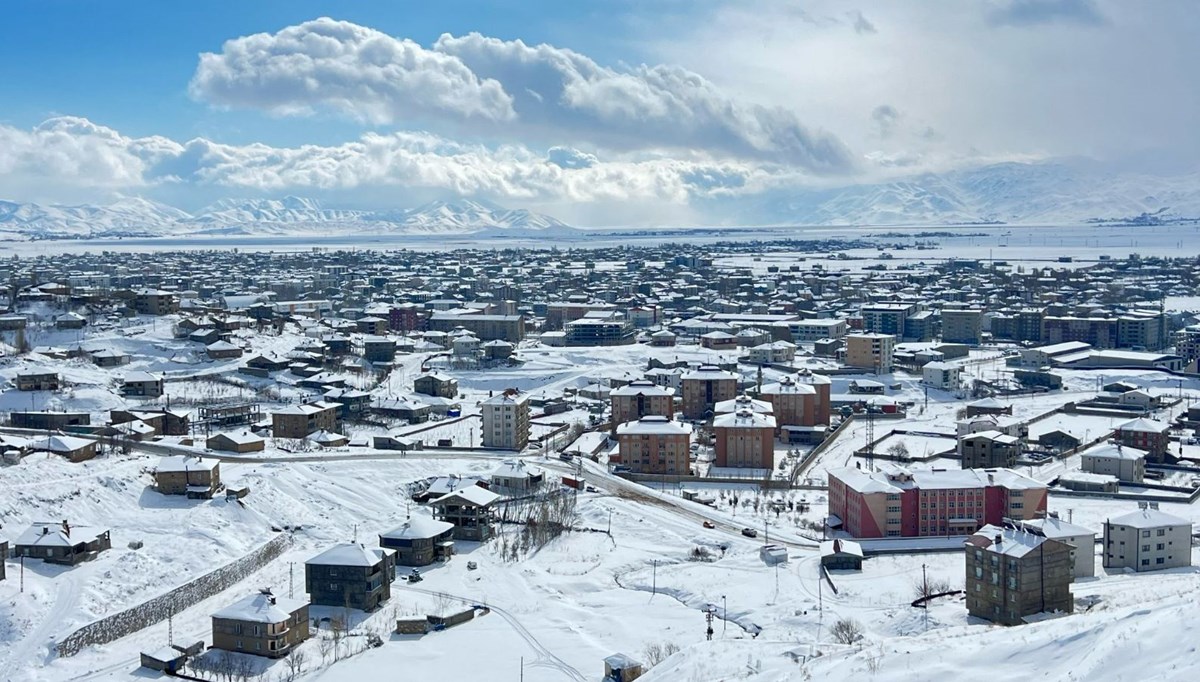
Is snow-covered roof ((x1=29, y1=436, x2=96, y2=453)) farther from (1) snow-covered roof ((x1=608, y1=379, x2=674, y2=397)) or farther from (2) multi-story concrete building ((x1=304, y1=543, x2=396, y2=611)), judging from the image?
(1) snow-covered roof ((x1=608, y1=379, x2=674, y2=397))

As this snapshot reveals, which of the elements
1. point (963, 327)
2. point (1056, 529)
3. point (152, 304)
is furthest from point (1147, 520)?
point (152, 304)

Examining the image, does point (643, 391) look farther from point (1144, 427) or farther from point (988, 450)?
point (1144, 427)

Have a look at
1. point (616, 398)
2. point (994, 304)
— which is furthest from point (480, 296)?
point (616, 398)

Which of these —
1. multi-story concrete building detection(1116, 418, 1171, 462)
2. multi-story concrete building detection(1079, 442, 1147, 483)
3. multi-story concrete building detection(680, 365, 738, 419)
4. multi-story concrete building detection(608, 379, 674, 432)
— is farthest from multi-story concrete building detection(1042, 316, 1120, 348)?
multi-story concrete building detection(1079, 442, 1147, 483)

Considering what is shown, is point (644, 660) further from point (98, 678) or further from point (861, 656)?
point (98, 678)

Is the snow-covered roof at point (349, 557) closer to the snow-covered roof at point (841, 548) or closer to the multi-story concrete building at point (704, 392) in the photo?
the snow-covered roof at point (841, 548)
